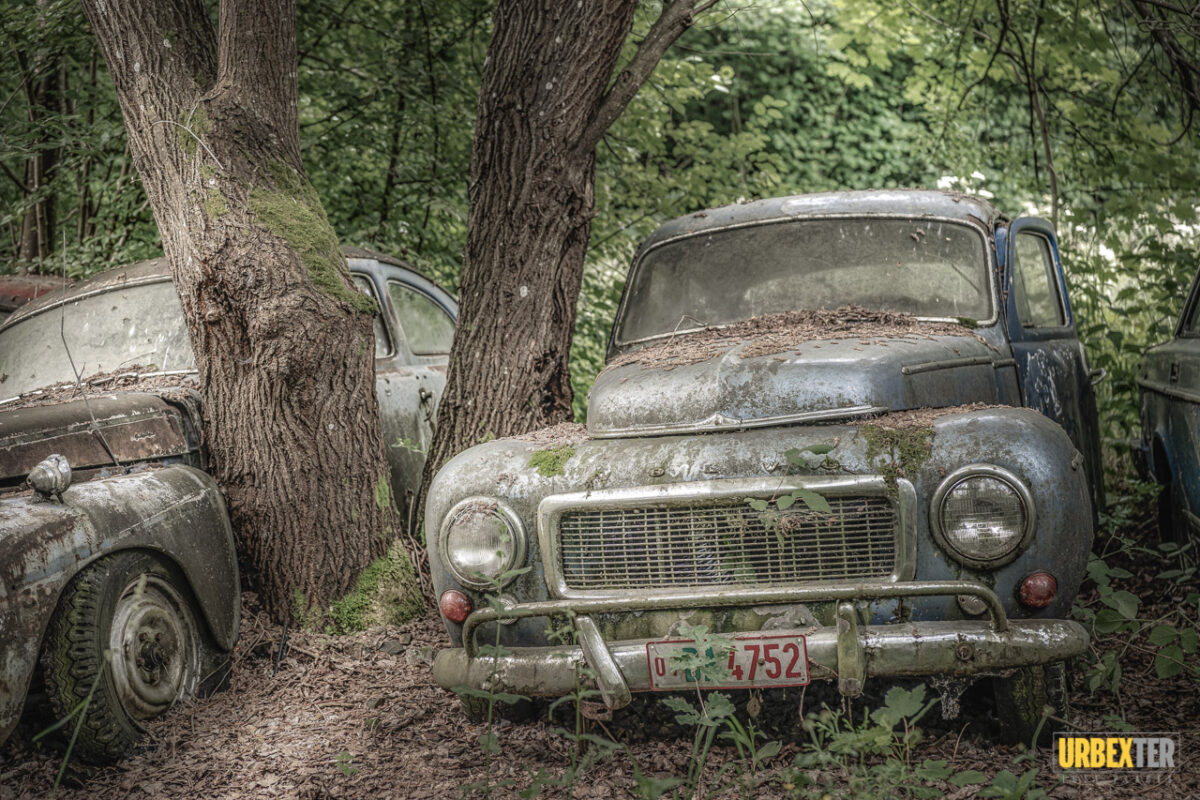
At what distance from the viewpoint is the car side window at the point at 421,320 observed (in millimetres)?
5875

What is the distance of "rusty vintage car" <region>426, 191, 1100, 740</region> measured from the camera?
2.90 meters

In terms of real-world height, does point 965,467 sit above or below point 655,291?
below

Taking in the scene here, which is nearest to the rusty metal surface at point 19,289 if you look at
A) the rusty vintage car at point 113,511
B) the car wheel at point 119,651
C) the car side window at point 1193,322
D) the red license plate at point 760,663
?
the rusty vintage car at point 113,511

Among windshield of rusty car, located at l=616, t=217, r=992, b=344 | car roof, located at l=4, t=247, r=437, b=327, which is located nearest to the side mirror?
car roof, located at l=4, t=247, r=437, b=327

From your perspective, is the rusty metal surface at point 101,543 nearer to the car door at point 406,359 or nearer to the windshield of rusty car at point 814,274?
the car door at point 406,359

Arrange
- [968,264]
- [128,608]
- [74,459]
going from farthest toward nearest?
1. [968,264]
2. [74,459]
3. [128,608]

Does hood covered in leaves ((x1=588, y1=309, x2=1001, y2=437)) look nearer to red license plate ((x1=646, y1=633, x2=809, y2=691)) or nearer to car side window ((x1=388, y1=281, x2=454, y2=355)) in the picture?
red license plate ((x1=646, y1=633, x2=809, y2=691))

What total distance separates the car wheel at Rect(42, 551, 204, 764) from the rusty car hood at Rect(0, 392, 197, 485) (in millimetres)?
493

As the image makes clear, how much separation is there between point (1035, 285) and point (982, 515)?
212cm

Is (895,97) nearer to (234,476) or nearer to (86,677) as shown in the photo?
(234,476)

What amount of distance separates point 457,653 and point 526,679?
31 cm

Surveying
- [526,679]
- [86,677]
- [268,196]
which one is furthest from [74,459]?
[526,679]

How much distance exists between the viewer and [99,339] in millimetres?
4875

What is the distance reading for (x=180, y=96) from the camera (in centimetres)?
443
